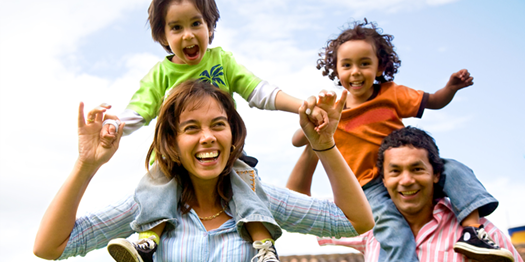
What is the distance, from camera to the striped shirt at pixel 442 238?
348cm

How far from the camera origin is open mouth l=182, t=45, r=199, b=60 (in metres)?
3.24

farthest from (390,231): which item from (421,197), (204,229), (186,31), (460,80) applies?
(186,31)

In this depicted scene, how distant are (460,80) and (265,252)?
2.20 meters

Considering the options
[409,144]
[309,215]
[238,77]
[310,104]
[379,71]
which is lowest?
[309,215]

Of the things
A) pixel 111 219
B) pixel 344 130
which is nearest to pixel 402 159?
pixel 344 130

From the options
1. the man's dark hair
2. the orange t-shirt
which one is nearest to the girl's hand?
the orange t-shirt

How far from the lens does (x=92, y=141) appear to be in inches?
101

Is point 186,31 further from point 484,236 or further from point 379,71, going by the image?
point 484,236

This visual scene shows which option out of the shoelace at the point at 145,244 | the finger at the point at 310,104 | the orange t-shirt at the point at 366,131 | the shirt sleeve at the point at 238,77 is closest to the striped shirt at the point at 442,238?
the orange t-shirt at the point at 366,131

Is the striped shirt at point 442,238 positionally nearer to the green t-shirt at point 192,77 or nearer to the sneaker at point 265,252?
the sneaker at point 265,252

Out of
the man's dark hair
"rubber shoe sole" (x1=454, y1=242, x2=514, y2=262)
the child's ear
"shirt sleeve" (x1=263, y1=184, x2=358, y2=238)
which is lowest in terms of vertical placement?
"rubber shoe sole" (x1=454, y1=242, x2=514, y2=262)

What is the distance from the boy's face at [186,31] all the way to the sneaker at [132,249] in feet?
4.00

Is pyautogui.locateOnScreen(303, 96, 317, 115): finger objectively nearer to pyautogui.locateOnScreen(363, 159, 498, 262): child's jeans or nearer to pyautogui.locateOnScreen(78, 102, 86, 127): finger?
pyautogui.locateOnScreen(78, 102, 86, 127): finger

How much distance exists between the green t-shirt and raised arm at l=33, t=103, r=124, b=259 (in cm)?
68
